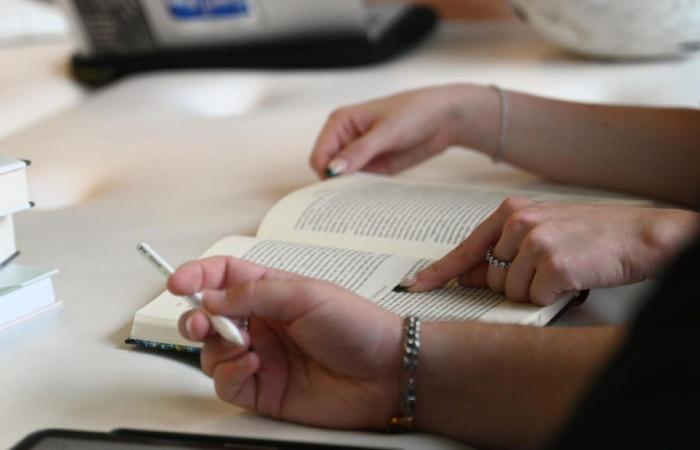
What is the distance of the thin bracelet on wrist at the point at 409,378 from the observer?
68 centimetres

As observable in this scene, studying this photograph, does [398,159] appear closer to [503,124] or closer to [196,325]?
[503,124]

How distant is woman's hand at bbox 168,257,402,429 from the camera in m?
0.66

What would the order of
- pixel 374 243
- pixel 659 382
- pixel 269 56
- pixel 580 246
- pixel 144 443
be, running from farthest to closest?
1. pixel 269 56
2. pixel 374 243
3. pixel 580 246
4. pixel 144 443
5. pixel 659 382

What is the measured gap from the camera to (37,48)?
2.04 m

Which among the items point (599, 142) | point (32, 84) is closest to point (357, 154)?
point (599, 142)

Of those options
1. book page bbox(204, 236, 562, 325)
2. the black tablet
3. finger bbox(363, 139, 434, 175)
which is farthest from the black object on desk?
the black tablet

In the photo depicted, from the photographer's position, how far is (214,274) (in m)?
0.71

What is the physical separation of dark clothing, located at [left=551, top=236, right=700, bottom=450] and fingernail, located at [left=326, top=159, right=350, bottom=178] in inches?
28.7

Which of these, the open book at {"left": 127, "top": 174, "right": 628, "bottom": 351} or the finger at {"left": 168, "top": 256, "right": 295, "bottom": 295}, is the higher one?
the finger at {"left": 168, "top": 256, "right": 295, "bottom": 295}

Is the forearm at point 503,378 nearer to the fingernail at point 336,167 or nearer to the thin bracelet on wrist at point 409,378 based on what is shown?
the thin bracelet on wrist at point 409,378

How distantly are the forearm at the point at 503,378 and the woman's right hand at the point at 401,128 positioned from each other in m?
0.48

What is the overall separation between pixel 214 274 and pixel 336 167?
17.6 inches

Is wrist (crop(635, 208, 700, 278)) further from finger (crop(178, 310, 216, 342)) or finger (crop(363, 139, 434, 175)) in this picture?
finger (crop(363, 139, 434, 175))

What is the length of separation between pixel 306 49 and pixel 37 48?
0.62 metres
